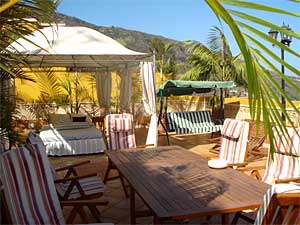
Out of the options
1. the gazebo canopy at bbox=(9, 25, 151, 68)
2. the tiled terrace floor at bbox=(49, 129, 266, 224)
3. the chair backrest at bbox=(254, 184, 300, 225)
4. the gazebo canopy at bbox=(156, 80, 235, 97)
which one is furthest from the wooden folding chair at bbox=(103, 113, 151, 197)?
the chair backrest at bbox=(254, 184, 300, 225)

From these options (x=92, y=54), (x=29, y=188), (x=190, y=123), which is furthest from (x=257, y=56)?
(x=190, y=123)

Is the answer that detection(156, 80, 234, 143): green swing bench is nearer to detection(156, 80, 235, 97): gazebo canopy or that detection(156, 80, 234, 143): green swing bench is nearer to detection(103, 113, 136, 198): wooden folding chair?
detection(156, 80, 235, 97): gazebo canopy

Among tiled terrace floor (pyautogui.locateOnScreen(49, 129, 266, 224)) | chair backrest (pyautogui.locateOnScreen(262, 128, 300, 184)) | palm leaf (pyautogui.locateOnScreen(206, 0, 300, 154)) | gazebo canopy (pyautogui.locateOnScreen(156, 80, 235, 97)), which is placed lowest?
tiled terrace floor (pyautogui.locateOnScreen(49, 129, 266, 224))

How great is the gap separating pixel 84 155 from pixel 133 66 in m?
3.14

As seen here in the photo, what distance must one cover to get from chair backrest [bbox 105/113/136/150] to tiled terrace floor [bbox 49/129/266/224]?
0.67 m

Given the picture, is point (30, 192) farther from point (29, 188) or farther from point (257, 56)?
point (257, 56)

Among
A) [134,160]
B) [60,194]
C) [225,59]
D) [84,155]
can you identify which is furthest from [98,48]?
[225,59]

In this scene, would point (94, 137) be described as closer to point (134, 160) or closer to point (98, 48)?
point (98, 48)

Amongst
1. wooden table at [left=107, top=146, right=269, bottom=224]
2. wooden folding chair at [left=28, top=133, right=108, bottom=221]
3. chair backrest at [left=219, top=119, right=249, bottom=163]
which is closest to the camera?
wooden table at [left=107, top=146, right=269, bottom=224]

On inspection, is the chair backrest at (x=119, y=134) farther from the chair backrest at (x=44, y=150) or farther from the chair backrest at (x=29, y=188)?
the chair backrest at (x=29, y=188)

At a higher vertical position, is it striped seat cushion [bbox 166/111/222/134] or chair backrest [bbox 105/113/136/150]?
Result: chair backrest [bbox 105/113/136/150]

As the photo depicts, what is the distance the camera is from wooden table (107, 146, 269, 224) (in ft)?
7.82

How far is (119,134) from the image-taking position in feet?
19.7

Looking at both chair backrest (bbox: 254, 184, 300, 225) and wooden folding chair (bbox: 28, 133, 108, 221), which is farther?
wooden folding chair (bbox: 28, 133, 108, 221)
